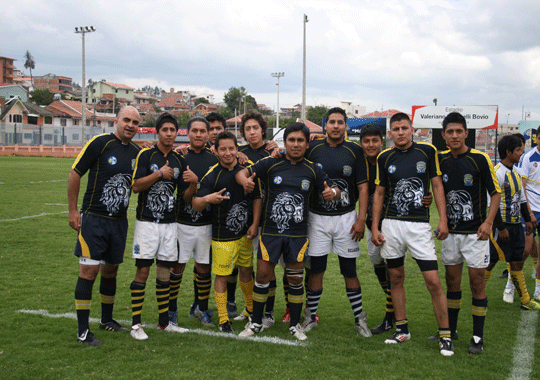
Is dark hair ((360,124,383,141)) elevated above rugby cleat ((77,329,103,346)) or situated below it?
above

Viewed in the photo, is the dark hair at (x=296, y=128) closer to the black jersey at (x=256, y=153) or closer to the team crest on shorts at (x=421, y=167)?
the black jersey at (x=256, y=153)

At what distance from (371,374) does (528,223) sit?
3410 millimetres

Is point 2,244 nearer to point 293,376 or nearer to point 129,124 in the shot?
point 129,124

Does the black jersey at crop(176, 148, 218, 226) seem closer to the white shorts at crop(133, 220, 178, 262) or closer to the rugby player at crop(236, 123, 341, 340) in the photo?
the white shorts at crop(133, 220, 178, 262)

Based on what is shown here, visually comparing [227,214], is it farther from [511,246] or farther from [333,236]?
[511,246]

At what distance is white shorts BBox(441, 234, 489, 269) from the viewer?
4.40 m

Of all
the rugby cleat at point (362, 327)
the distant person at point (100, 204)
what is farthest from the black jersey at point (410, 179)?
the distant person at point (100, 204)

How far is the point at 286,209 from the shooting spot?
182 inches

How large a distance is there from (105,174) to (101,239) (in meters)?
0.65

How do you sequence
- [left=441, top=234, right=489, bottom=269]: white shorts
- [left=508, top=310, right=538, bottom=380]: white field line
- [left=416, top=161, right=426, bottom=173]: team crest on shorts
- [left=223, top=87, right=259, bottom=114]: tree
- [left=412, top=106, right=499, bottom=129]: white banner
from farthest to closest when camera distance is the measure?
1. [left=223, top=87, right=259, bottom=114]: tree
2. [left=412, top=106, right=499, bottom=129]: white banner
3. [left=416, top=161, right=426, bottom=173]: team crest on shorts
4. [left=441, top=234, right=489, bottom=269]: white shorts
5. [left=508, top=310, right=538, bottom=380]: white field line

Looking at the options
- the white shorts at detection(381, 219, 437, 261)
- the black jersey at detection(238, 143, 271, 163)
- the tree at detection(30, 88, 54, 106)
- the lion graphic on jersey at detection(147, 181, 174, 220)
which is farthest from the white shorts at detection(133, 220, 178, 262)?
the tree at detection(30, 88, 54, 106)

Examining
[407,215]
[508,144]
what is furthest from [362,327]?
[508,144]

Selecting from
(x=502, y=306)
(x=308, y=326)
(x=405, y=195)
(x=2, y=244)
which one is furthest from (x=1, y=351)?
(x=502, y=306)

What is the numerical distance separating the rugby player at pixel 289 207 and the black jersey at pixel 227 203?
21cm
